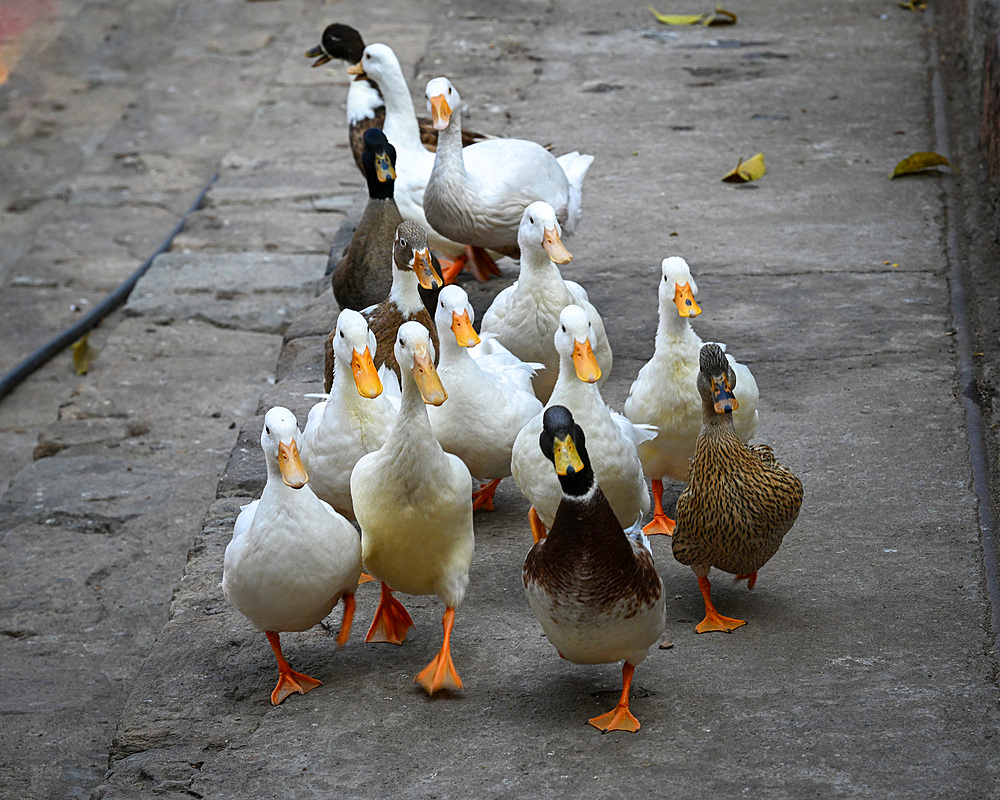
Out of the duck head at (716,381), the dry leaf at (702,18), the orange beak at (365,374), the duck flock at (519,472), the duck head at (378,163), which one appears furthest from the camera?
the dry leaf at (702,18)

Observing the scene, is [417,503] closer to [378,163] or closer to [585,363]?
[585,363]

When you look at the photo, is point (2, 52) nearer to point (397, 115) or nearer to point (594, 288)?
point (397, 115)

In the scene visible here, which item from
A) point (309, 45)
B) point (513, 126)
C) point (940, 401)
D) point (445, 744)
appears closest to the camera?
point (445, 744)

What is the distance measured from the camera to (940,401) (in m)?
4.35

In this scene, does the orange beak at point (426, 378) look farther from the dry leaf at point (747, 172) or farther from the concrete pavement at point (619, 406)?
the dry leaf at point (747, 172)

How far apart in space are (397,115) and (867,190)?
99.4 inches

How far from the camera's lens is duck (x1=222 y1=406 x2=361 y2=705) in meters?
3.05

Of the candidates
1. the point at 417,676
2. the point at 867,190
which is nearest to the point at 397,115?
the point at 867,190

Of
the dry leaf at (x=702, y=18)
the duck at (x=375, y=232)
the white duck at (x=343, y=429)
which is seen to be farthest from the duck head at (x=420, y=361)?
the dry leaf at (x=702, y=18)

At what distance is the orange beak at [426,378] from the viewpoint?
326 centimetres

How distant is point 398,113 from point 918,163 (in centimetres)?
279

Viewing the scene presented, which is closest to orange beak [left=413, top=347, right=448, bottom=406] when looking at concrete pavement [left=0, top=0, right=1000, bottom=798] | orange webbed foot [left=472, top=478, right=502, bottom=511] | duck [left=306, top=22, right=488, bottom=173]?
concrete pavement [left=0, top=0, right=1000, bottom=798]

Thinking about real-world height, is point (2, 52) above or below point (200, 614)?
below

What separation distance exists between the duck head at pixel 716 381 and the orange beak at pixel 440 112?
2108 millimetres
